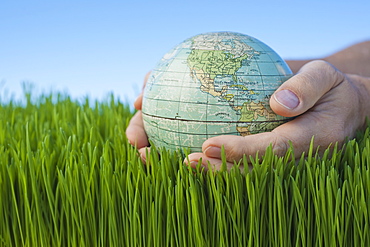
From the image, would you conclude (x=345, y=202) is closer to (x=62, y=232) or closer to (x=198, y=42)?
(x=198, y=42)

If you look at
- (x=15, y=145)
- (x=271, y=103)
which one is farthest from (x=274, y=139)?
(x=15, y=145)

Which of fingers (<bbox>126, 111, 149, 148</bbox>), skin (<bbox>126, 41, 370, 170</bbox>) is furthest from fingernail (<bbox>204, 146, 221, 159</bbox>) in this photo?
fingers (<bbox>126, 111, 149, 148</bbox>)

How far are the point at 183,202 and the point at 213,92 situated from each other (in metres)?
0.37

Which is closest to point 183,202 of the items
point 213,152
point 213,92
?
point 213,152

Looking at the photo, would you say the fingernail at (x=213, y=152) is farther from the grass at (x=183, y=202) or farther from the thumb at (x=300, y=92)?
the thumb at (x=300, y=92)

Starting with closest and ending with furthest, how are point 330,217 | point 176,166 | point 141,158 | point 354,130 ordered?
point 330,217 < point 176,166 < point 141,158 < point 354,130

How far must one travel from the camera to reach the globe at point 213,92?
1408 mm

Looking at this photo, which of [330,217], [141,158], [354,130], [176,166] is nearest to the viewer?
[330,217]

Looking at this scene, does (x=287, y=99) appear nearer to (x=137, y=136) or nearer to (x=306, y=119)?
(x=306, y=119)

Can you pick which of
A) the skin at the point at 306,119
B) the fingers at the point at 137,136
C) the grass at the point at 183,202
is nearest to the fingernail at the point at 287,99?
the skin at the point at 306,119

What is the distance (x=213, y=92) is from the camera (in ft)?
4.63

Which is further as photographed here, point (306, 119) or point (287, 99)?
point (306, 119)

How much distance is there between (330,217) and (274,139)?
0.97 ft

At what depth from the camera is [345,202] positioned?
135 centimetres
